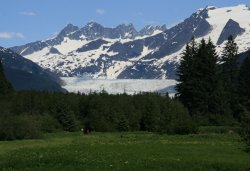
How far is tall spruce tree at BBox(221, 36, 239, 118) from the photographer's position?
124m

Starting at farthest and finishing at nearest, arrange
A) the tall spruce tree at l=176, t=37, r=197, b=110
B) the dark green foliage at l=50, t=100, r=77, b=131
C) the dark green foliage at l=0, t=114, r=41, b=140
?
the tall spruce tree at l=176, t=37, r=197, b=110 < the dark green foliage at l=50, t=100, r=77, b=131 < the dark green foliage at l=0, t=114, r=41, b=140

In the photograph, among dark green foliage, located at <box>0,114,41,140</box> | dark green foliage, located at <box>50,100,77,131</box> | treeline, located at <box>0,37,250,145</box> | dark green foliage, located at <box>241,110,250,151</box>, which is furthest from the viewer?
treeline, located at <box>0,37,250,145</box>

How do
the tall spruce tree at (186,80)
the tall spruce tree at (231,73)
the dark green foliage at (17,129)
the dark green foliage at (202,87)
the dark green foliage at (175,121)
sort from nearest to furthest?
the dark green foliage at (17,129), the dark green foliage at (175,121), the dark green foliage at (202,87), the tall spruce tree at (186,80), the tall spruce tree at (231,73)

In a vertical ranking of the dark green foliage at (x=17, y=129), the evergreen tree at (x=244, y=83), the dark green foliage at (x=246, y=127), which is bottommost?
the dark green foliage at (x=17, y=129)

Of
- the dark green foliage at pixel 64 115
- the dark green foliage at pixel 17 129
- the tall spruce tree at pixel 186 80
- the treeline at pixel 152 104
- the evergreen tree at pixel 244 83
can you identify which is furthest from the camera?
the evergreen tree at pixel 244 83

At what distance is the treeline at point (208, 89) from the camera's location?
114188mm

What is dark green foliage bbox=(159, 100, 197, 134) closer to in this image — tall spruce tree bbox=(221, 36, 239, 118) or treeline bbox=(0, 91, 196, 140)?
treeline bbox=(0, 91, 196, 140)

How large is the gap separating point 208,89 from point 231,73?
86.4 ft

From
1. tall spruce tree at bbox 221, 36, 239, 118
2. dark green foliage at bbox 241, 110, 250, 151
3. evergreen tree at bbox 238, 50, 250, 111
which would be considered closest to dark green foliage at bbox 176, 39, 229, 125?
tall spruce tree at bbox 221, 36, 239, 118

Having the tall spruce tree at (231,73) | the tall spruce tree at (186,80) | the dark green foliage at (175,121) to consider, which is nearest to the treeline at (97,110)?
the dark green foliage at (175,121)

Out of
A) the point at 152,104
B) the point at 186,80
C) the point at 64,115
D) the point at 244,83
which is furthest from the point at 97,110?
the point at 244,83

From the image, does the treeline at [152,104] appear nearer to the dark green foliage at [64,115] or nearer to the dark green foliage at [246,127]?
the dark green foliage at [64,115]

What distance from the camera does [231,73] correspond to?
14262 cm

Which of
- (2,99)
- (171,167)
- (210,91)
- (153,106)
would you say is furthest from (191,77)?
(171,167)
